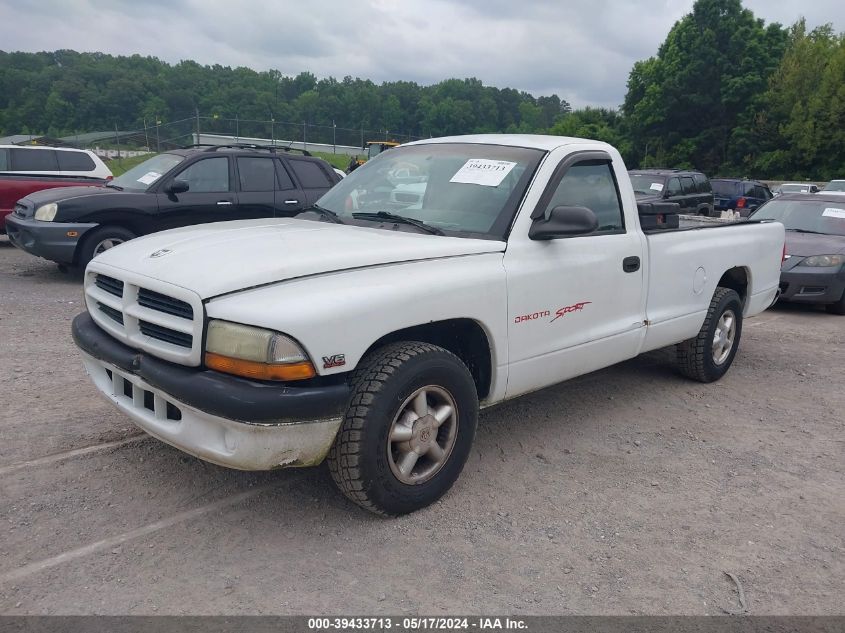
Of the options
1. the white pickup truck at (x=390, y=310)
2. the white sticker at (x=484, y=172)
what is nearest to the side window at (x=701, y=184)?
the white pickup truck at (x=390, y=310)

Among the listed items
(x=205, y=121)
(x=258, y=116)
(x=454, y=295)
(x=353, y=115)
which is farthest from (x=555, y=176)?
(x=353, y=115)

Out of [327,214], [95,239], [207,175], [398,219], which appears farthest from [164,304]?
[207,175]

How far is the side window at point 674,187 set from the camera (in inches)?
579

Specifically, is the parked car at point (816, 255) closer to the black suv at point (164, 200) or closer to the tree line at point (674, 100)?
the black suv at point (164, 200)

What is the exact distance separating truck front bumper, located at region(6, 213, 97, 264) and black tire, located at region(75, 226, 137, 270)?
66mm

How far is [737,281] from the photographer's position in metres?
5.94

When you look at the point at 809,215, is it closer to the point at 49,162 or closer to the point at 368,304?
the point at 368,304

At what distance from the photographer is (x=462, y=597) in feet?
9.12

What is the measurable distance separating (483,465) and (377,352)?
3.97 ft

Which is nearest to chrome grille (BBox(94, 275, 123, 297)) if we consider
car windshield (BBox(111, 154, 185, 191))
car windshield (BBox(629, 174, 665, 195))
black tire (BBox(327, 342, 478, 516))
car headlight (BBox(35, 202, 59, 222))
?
black tire (BBox(327, 342, 478, 516))

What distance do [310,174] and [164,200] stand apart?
2041mm

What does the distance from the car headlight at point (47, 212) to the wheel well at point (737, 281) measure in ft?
23.6

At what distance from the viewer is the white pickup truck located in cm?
285

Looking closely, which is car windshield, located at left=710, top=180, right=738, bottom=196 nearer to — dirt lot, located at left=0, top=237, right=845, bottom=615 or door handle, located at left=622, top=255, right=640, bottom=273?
dirt lot, located at left=0, top=237, right=845, bottom=615
